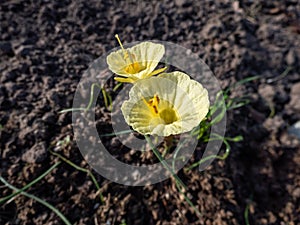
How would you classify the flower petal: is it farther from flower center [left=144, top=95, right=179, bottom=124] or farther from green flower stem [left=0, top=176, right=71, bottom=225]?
green flower stem [left=0, top=176, right=71, bottom=225]

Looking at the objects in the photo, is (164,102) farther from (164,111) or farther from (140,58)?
(140,58)

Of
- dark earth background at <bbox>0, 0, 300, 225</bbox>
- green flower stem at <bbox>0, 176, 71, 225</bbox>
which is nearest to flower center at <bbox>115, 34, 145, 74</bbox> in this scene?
dark earth background at <bbox>0, 0, 300, 225</bbox>

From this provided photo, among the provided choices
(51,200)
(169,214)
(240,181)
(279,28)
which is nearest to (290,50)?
(279,28)

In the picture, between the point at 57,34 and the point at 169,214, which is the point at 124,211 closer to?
the point at 169,214

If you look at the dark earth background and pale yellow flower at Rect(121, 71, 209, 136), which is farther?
the dark earth background

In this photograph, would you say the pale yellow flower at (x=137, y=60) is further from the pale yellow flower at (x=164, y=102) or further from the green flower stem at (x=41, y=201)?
the green flower stem at (x=41, y=201)

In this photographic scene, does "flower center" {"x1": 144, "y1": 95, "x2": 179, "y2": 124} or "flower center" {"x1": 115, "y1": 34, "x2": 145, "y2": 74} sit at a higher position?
"flower center" {"x1": 115, "y1": 34, "x2": 145, "y2": 74}

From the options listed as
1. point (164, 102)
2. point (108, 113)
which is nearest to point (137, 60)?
point (164, 102)

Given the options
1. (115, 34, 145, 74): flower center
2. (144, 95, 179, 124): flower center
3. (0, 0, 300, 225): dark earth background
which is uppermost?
(115, 34, 145, 74): flower center
